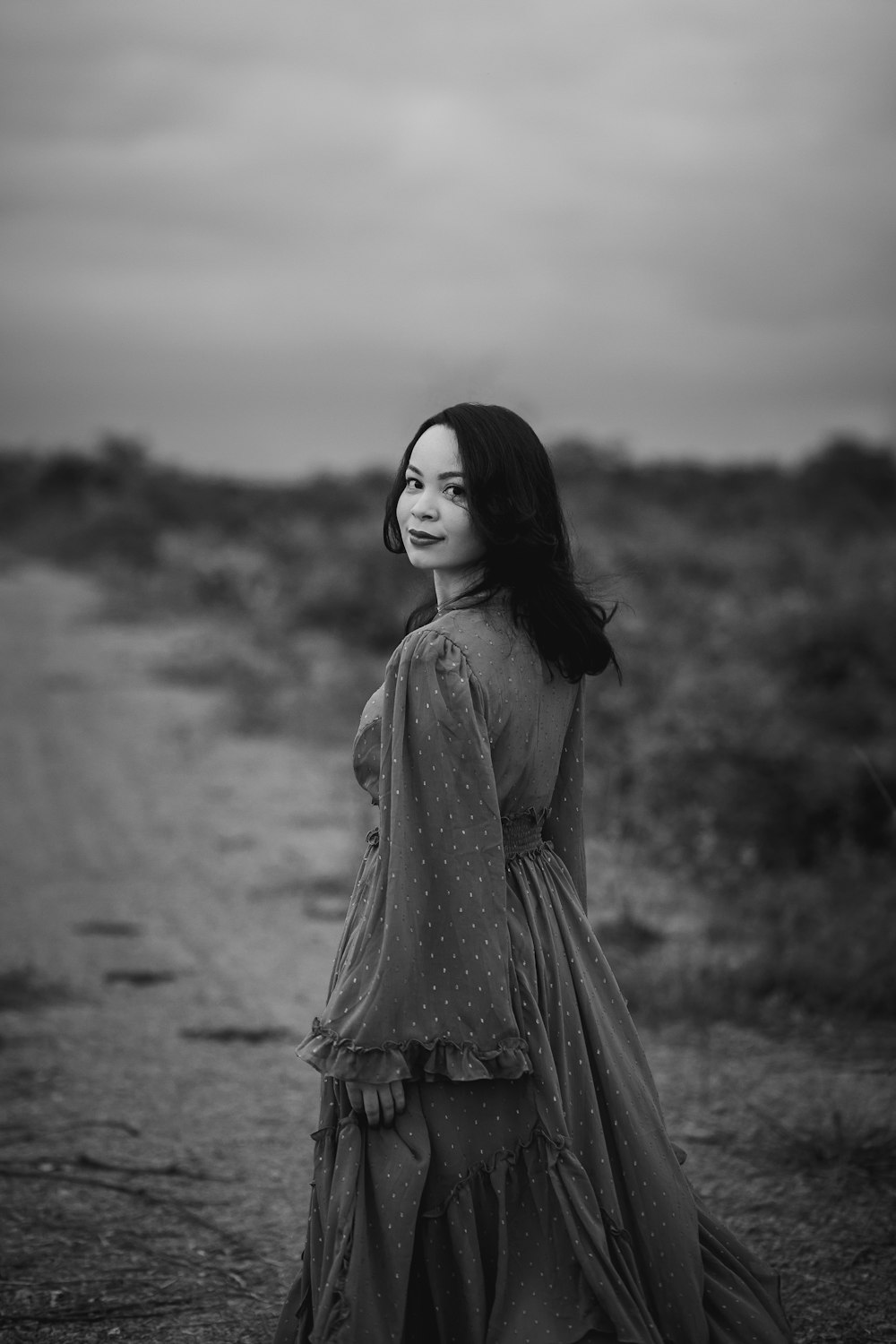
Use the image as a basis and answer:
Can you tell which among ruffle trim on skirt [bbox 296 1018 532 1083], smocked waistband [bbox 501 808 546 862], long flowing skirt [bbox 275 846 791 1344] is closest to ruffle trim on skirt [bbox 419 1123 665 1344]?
long flowing skirt [bbox 275 846 791 1344]

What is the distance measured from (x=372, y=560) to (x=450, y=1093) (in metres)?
14.7

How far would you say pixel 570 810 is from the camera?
8.24ft

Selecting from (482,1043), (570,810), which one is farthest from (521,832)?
(482,1043)

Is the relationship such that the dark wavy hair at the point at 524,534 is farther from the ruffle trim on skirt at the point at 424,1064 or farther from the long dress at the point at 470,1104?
the ruffle trim on skirt at the point at 424,1064

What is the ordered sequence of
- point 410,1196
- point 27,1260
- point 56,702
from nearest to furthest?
point 410,1196, point 27,1260, point 56,702

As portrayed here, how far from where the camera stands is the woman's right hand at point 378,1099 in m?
2.10

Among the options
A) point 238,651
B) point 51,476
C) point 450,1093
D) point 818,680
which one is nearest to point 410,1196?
point 450,1093

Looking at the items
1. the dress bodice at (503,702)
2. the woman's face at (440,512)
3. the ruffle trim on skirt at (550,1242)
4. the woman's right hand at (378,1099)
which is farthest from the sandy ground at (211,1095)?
the woman's face at (440,512)

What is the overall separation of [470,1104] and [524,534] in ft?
3.14

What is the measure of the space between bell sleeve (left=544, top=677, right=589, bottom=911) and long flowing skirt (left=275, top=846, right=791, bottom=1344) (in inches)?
9.3

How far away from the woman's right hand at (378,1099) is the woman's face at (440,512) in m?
0.87

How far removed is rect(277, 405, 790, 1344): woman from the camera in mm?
2096

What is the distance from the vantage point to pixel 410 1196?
2.08 meters

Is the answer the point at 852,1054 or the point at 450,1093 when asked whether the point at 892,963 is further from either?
the point at 450,1093
